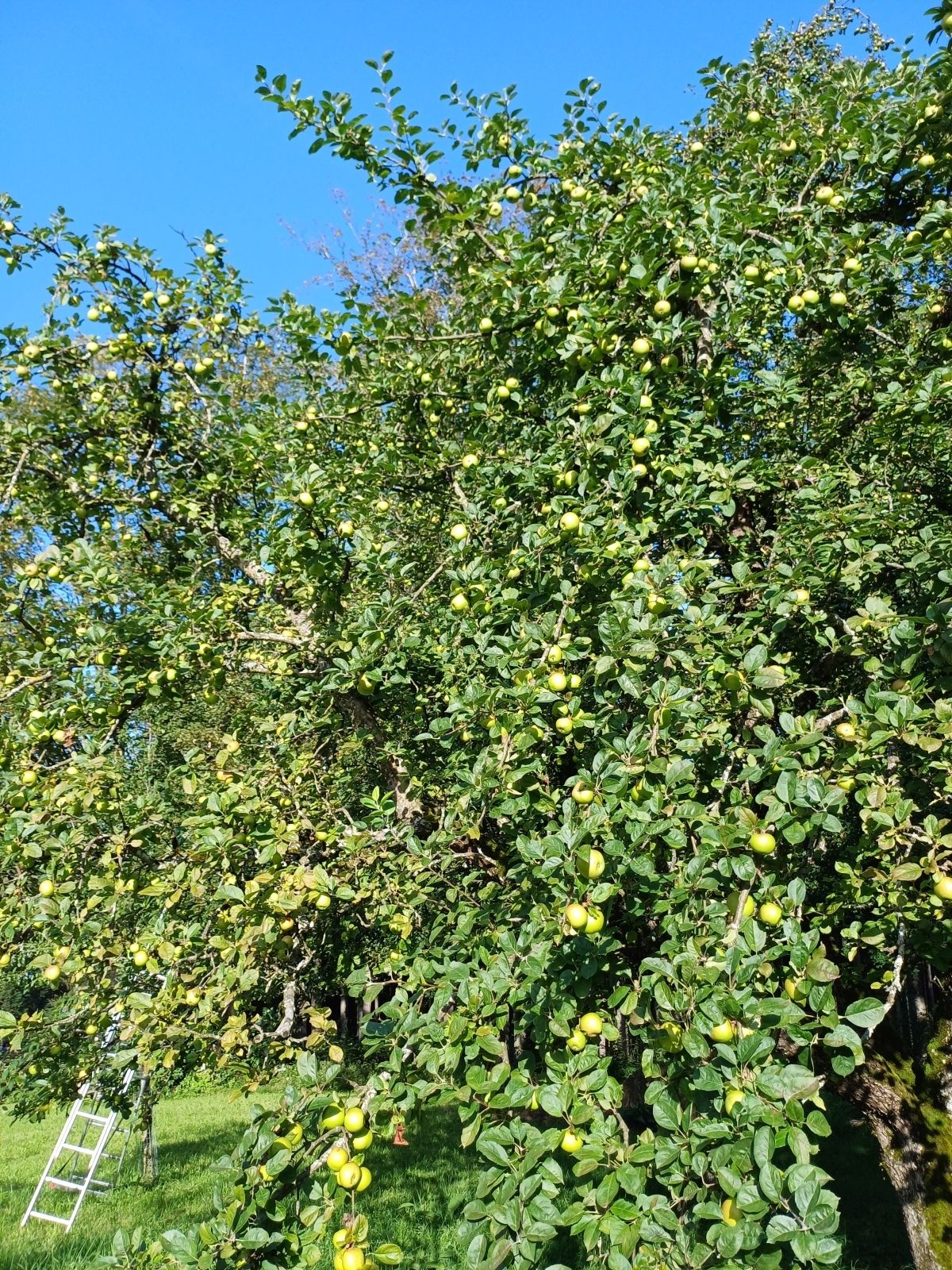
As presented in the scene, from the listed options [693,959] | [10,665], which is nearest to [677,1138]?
[693,959]

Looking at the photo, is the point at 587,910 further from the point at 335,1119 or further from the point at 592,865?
the point at 335,1119

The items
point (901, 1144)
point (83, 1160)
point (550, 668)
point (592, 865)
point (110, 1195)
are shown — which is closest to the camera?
point (592, 865)

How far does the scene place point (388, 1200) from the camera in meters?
5.88

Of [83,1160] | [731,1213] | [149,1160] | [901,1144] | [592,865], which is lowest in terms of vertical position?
[83,1160]

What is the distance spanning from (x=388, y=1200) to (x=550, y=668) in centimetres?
562

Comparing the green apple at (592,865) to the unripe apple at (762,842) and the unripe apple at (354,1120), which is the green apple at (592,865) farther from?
the unripe apple at (354,1120)

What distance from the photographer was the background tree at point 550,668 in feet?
5.20

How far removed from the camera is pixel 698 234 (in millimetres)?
2484

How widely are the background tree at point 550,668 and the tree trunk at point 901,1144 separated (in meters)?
0.02

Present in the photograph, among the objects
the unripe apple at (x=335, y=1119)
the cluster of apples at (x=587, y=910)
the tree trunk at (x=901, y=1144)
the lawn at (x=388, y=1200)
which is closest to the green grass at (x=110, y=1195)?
the lawn at (x=388, y=1200)

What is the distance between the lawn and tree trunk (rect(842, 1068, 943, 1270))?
1.90 ft

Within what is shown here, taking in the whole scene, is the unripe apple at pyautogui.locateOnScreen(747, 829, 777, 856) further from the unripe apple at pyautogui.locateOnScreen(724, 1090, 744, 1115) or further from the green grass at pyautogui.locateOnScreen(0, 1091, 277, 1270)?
the green grass at pyautogui.locateOnScreen(0, 1091, 277, 1270)

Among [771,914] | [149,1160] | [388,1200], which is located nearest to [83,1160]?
[149,1160]

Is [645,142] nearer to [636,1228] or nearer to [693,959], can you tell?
[693,959]
